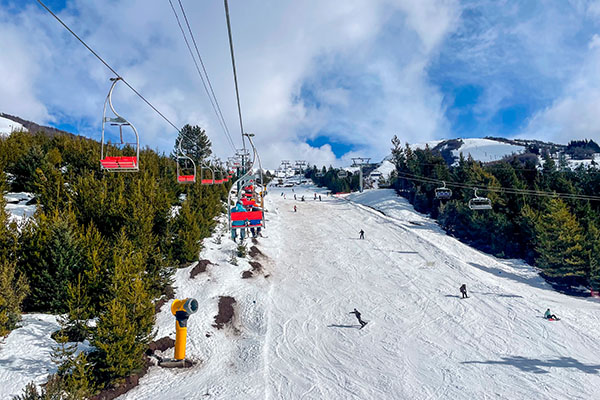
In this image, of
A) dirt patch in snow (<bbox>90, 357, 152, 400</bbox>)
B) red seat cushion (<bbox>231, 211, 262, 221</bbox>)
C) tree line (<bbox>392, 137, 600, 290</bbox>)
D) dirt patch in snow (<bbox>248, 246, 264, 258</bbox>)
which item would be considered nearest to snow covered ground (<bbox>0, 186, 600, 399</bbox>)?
dirt patch in snow (<bbox>90, 357, 152, 400</bbox>)

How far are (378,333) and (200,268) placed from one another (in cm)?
1271

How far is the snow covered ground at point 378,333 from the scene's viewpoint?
1257 centimetres

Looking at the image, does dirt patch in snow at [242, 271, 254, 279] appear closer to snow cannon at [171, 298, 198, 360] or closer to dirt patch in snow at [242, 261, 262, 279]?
dirt patch in snow at [242, 261, 262, 279]

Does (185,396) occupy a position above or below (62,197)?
below

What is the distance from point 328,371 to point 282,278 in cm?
1270

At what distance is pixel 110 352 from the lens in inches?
415

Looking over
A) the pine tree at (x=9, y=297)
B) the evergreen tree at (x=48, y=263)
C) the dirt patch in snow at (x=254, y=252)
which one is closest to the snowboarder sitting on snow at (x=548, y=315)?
the dirt patch in snow at (x=254, y=252)

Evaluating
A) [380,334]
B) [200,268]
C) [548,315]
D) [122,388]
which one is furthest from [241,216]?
[548,315]

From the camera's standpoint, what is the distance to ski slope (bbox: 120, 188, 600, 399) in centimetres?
1256

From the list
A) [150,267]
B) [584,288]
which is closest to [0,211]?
[150,267]

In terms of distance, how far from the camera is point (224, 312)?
18.6 m

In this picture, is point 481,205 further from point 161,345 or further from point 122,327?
point 122,327

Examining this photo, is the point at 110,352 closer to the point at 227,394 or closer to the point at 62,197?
the point at 227,394

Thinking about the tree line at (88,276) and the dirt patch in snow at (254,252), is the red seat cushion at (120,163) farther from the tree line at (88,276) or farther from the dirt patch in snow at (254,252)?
the dirt patch in snow at (254,252)
